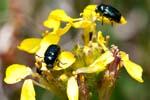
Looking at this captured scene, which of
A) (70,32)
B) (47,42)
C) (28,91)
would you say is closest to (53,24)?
(47,42)

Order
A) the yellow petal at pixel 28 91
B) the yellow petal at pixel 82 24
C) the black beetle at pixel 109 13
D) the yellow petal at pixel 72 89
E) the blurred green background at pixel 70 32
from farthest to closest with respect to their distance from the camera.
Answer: the blurred green background at pixel 70 32
the black beetle at pixel 109 13
the yellow petal at pixel 82 24
the yellow petal at pixel 28 91
the yellow petal at pixel 72 89

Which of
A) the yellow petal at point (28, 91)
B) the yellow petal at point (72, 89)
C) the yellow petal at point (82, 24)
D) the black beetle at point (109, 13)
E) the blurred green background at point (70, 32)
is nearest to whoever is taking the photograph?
the yellow petal at point (72, 89)

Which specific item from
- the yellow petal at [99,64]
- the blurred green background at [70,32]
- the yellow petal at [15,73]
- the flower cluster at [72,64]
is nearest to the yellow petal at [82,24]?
the flower cluster at [72,64]

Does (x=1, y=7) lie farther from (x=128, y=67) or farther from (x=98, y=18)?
(x=128, y=67)

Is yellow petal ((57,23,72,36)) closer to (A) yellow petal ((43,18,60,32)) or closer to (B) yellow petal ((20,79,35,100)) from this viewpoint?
(A) yellow petal ((43,18,60,32))

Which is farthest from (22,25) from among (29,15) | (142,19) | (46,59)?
(46,59)

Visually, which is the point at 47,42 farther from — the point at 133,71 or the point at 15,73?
the point at 133,71

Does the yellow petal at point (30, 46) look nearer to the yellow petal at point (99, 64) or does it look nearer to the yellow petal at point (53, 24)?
the yellow petal at point (53, 24)

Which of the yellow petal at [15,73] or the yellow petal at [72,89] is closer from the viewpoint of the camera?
the yellow petal at [72,89]
